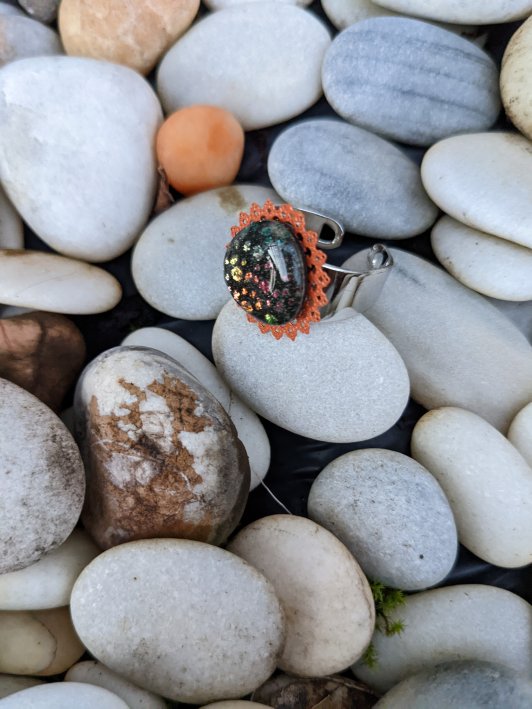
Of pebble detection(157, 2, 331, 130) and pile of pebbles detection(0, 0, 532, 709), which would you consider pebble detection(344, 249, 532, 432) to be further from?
pebble detection(157, 2, 331, 130)

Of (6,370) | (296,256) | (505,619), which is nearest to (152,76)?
(296,256)

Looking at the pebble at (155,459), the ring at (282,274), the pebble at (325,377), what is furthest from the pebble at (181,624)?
the ring at (282,274)

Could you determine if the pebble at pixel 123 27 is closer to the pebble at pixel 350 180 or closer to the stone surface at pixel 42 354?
the pebble at pixel 350 180

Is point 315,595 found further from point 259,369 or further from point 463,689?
point 259,369

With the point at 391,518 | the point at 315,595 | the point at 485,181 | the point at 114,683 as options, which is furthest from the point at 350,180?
the point at 114,683

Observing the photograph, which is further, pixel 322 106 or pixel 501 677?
pixel 322 106

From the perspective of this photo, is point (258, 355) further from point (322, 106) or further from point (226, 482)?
point (322, 106)
